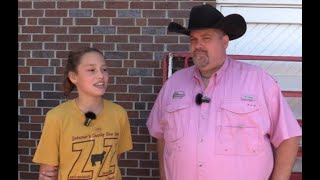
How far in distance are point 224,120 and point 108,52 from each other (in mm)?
1726

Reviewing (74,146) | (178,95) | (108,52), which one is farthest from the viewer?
(108,52)

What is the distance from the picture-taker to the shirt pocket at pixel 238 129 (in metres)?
2.66

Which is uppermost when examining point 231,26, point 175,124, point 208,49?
point 231,26

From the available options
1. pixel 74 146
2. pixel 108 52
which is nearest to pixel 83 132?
pixel 74 146

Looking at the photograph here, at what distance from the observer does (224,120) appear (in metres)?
2.69

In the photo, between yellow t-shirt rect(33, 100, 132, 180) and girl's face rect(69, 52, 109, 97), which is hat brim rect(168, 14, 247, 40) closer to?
girl's face rect(69, 52, 109, 97)

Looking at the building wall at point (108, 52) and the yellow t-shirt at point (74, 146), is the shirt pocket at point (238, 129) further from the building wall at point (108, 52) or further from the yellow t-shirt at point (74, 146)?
the building wall at point (108, 52)

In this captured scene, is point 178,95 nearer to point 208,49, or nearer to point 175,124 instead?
point 175,124

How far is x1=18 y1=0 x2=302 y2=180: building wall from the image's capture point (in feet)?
13.4

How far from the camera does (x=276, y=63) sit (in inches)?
161

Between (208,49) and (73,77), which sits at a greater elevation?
(208,49)

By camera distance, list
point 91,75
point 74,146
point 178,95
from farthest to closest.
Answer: point 178,95 → point 91,75 → point 74,146

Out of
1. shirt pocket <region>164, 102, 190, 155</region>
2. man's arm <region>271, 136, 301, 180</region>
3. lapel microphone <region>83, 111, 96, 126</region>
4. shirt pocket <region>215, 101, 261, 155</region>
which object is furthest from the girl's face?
man's arm <region>271, 136, 301, 180</region>

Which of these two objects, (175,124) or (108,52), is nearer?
(175,124)
